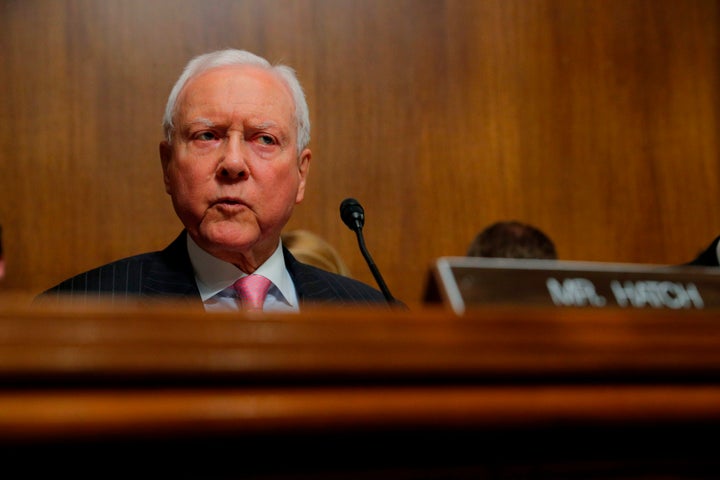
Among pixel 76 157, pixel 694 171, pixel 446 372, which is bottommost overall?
pixel 694 171

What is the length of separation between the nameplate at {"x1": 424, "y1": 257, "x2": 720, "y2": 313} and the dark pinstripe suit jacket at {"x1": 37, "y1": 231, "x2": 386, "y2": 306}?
663mm

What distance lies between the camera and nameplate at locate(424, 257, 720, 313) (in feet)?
1.48

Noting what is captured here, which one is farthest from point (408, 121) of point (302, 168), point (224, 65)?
point (224, 65)

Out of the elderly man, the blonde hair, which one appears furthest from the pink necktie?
the blonde hair

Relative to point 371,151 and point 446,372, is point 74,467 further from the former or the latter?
point 371,151

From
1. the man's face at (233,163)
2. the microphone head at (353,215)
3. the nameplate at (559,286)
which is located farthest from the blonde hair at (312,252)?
the nameplate at (559,286)

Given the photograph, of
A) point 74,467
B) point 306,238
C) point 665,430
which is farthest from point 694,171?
point 74,467

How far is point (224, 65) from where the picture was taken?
1328 mm

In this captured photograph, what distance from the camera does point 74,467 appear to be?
334 mm

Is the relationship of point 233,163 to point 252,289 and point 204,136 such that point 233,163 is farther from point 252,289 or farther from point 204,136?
point 252,289

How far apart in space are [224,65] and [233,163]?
0.65 ft

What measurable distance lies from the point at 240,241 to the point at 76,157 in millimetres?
1390

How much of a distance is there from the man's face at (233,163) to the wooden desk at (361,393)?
87 centimetres

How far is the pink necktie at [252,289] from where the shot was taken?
1.15m
